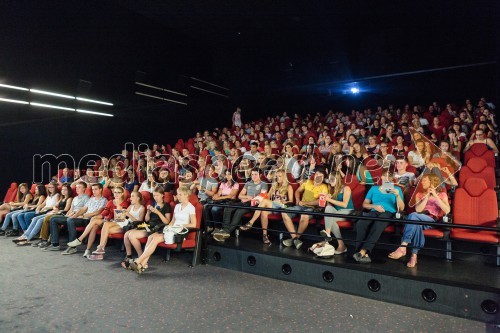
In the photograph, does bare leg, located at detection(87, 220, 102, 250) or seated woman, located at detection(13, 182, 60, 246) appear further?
seated woman, located at detection(13, 182, 60, 246)

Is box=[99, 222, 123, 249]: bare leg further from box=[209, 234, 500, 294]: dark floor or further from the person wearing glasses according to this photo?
the person wearing glasses

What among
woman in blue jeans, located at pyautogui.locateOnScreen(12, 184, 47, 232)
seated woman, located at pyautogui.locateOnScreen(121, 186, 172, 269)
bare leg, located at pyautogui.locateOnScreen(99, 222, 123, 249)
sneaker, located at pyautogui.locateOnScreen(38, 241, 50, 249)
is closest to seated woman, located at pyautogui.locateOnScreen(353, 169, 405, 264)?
seated woman, located at pyautogui.locateOnScreen(121, 186, 172, 269)

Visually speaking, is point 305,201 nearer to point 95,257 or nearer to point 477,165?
point 477,165

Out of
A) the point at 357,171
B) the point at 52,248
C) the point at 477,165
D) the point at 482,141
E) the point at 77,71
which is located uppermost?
the point at 77,71

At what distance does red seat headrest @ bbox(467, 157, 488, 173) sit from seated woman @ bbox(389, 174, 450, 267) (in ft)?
2.87

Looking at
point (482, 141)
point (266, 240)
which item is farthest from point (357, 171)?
point (482, 141)

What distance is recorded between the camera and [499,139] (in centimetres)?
605

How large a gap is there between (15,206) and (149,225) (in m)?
3.85

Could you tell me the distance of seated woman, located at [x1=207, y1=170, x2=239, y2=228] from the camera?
4820 mm

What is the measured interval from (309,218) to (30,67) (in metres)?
7.23

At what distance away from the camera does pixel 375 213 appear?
3.57 metres

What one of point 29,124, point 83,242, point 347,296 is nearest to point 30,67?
point 29,124

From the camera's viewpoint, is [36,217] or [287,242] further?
[36,217]

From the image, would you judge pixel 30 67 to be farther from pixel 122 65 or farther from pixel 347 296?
pixel 347 296
